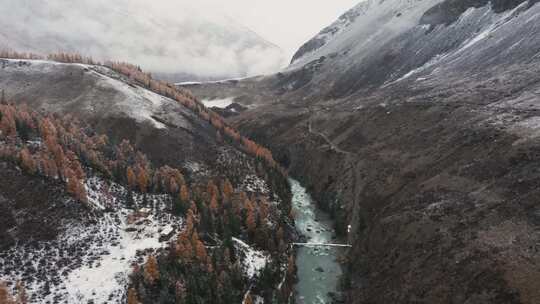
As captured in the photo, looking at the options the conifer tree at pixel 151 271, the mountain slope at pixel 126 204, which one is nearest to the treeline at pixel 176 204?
the conifer tree at pixel 151 271

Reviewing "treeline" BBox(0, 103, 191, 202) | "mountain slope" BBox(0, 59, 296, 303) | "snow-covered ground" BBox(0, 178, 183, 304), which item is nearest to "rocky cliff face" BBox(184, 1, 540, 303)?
"mountain slope" BBox(0, 59, 296, 303)

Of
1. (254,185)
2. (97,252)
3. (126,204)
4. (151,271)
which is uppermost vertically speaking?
(254,185)

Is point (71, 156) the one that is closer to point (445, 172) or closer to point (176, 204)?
point (176, 204)

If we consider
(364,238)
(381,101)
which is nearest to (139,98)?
(381,101)

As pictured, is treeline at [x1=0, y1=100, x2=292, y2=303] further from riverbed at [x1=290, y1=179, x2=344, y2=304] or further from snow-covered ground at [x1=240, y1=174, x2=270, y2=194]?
riverbed at [x1=290, y1=179, x2=344, y2=304]

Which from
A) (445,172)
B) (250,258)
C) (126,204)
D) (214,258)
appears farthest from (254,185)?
(445,172)

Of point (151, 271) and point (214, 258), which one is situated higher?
point (214, 258)
